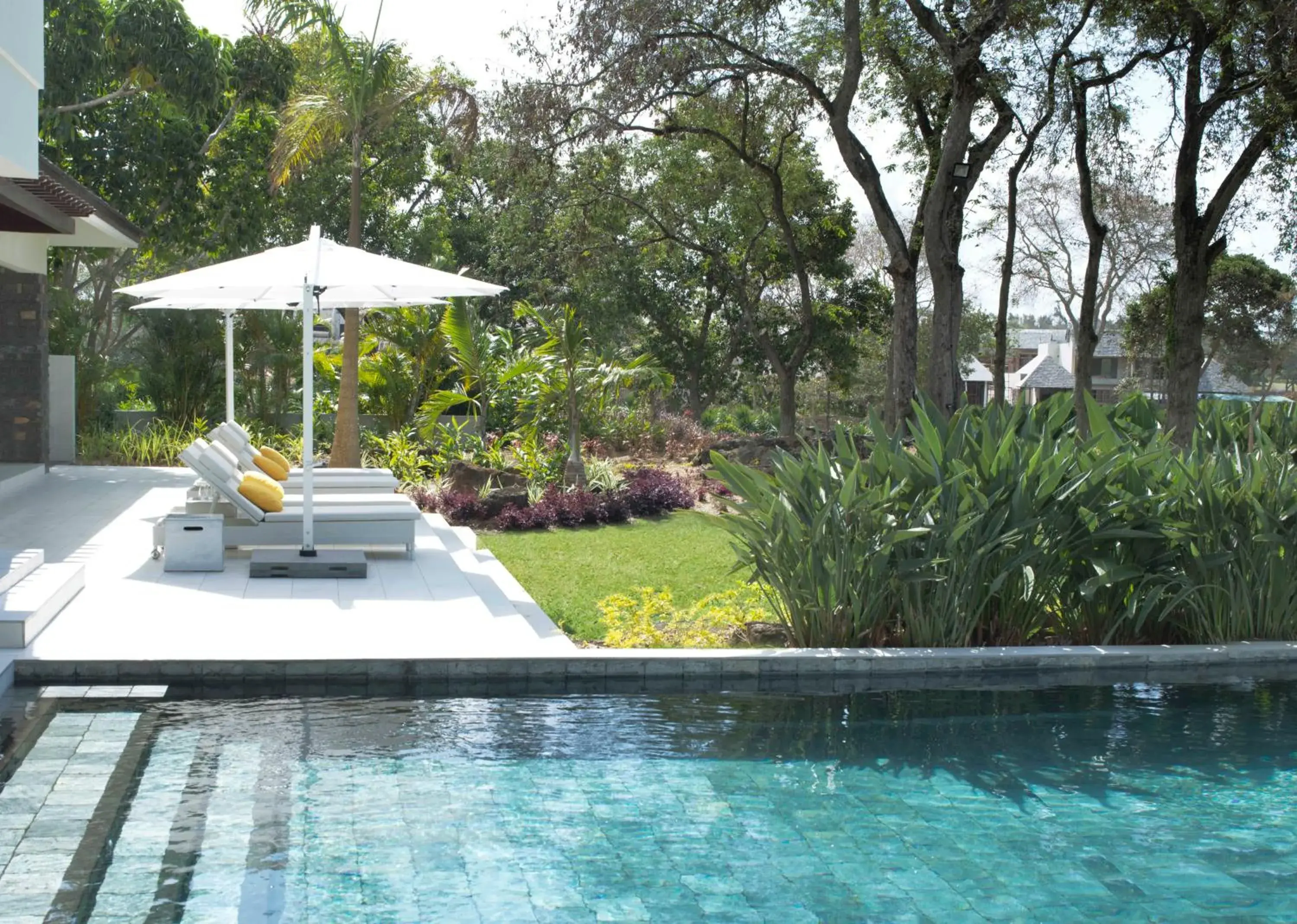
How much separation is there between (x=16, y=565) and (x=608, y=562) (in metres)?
5.37

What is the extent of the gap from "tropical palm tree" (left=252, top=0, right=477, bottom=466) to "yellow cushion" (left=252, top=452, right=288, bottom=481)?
4464 mm

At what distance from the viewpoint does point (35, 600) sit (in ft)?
24.6

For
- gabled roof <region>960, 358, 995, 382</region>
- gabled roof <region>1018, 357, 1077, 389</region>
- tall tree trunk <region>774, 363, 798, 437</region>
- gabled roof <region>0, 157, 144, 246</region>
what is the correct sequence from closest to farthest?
gabled roof <region>0, 157, 144, 246</region> < tall tree trunk <region>774, 363, 798, 437</region> < gabled roof <region>960, 358, 995, 382</region> < gabled roof <region>1018, 357, 1077, 389</region>

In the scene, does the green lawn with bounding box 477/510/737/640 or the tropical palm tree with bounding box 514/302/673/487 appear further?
the tropical palm tree with bounding box 514/302/673/487

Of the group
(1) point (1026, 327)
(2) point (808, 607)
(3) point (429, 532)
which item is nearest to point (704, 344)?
(3) point (429, 532)

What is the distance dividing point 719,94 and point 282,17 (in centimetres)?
749

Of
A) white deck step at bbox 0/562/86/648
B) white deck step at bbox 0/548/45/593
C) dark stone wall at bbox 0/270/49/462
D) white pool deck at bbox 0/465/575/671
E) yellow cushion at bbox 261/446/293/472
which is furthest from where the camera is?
dark stone wall at bbox 0/270/49/462

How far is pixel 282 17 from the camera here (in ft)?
71.8

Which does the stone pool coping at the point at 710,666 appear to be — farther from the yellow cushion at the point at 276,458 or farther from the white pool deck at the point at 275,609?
the yellow cushion at the point at 276,458

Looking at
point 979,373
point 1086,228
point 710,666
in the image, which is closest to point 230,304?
point 710,666

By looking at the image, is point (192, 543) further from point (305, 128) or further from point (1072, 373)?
point (1072, 373)

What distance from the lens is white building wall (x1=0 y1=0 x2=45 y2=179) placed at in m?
7.30

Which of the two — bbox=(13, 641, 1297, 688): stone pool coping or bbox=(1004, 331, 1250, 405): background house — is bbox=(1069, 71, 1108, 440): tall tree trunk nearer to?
bbox=(13, 641, 1297, 688): stone pool coping

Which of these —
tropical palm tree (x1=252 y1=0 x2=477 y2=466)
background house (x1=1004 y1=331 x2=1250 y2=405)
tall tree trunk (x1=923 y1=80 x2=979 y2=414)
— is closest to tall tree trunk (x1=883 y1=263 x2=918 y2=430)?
tall tree trunk (x1=923 y1=80 x2=979 y2=414)
